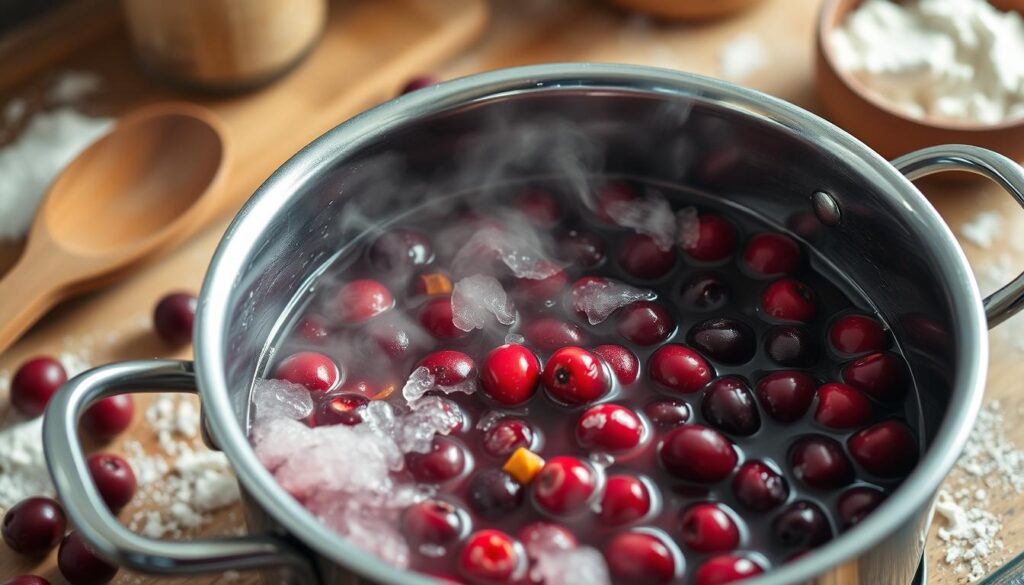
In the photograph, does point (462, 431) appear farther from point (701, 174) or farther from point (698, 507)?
point (701, 174)

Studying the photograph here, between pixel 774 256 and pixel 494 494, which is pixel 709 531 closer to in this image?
pixel 494 494

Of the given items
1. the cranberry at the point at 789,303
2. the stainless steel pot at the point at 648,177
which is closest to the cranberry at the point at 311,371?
the stainless steel pot at the point at 648,177

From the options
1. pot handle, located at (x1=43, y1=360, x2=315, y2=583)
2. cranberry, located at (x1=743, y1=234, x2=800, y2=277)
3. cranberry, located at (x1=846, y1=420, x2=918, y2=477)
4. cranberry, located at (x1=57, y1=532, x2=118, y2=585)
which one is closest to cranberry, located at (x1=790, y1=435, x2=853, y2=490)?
cranberry, located at (x1=846, y1=420, x2=918, y2=477)

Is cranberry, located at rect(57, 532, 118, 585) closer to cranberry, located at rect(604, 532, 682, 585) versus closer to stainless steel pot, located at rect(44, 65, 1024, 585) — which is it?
stainless steel pot, located at rect(44, 65, 1024, 585)

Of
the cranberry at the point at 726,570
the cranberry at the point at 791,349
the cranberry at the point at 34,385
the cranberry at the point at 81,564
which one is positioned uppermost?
the cranberry at the point at 726,570

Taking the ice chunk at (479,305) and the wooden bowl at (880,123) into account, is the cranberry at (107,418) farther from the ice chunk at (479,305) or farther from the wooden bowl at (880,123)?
the wooden bowl at (880,123)

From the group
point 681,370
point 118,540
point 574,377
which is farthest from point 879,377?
point 118,540

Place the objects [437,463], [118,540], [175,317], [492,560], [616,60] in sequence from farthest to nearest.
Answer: [616,60] → [175,317] → [437,463] → [492,560] → [118,540]
